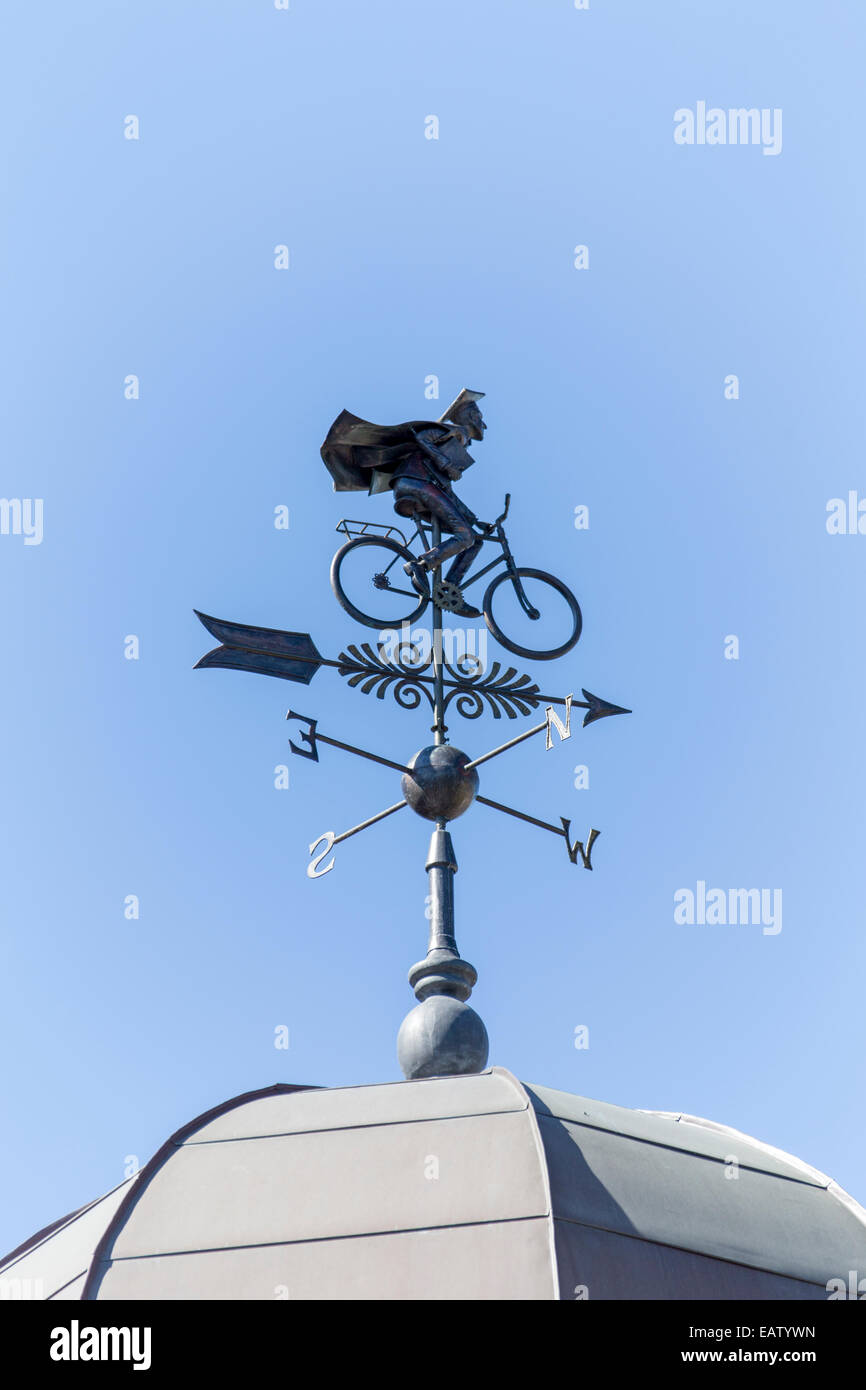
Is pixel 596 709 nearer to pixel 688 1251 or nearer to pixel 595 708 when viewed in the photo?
pixel 595 708

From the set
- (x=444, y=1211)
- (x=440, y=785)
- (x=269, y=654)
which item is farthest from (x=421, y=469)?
(x=444, y=1211)

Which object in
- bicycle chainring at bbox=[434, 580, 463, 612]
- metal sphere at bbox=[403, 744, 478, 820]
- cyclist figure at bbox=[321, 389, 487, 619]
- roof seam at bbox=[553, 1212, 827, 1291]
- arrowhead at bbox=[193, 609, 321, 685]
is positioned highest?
cyclist figure at bbox=[321, 389, 487, 619]

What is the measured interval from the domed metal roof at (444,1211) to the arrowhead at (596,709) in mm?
2911

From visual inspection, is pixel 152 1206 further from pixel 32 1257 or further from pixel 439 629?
pixel 439 629

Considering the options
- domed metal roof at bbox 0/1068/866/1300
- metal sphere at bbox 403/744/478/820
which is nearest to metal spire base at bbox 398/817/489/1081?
metal sphere at bbox 403/744/478/820

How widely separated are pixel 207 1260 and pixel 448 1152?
46.8 inches

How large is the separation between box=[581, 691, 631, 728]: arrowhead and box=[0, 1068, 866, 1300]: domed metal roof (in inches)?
115

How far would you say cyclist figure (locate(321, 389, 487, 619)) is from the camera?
12273 mm

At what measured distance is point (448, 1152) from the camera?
941 centimetres

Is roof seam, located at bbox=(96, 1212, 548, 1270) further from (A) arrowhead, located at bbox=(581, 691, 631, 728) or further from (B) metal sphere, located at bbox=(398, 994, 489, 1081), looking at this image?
(A) arrowhead, located at bbox=(581, 691, 631, 728)

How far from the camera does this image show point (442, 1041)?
10836 mm
